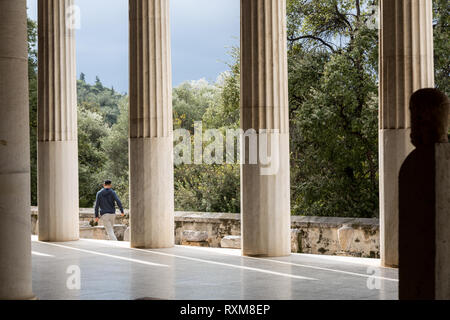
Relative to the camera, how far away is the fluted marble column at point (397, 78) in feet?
140

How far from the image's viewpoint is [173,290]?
35.3 m

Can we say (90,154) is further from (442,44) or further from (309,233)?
(309,233)

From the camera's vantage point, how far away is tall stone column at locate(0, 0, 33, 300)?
2958 centimetres

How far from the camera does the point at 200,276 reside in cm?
3991

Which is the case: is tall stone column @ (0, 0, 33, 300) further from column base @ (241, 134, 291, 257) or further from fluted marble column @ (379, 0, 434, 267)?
fluted marble column @ (379, 0, 434, 267)

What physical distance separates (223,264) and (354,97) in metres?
40.7

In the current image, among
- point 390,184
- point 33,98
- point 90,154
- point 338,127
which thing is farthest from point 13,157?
point 90,154

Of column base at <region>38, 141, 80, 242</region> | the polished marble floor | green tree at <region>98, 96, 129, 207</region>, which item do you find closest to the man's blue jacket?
column base at <region>38, 141, 80, 242</region>

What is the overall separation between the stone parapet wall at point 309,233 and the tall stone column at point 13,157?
109ft

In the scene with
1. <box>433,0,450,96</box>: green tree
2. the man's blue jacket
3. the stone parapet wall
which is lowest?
the stone parapet wall

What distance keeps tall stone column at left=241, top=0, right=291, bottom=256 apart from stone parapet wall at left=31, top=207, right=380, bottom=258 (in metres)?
11.6
